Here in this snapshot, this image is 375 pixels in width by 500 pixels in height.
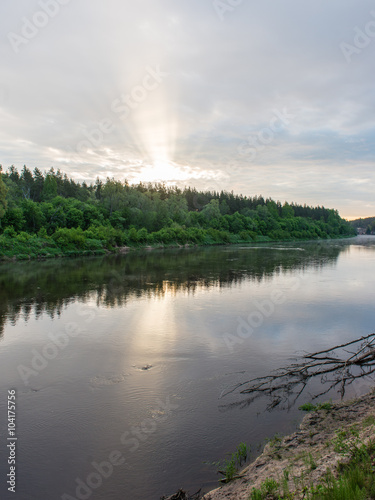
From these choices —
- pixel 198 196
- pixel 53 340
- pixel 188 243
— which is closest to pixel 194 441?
pixel 53 340

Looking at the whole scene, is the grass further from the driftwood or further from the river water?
the driftwood

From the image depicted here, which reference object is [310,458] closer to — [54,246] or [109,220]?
[54,246]

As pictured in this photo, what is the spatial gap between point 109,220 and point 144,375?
77.3m

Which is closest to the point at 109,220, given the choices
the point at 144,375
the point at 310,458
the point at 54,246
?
the point at 54,246

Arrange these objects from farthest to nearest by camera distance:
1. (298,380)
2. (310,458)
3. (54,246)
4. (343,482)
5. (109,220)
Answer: (109,220)
(54,246)
(298,380)
(310,458)
(343,482)

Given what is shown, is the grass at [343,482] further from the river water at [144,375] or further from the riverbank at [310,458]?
the river water at [144,375]

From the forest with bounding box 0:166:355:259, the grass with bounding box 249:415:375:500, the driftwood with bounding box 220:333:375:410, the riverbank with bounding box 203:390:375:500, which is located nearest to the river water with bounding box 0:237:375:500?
the driftwood with bounding box 220:333:375:410

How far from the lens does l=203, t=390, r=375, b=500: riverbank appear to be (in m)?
4.92

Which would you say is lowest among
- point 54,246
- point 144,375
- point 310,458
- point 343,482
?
point 144,375

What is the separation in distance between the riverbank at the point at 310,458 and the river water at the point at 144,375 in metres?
0.58

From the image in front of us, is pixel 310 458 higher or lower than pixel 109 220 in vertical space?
lower

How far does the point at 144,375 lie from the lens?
10.8 metres

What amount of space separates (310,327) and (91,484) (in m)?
12.3

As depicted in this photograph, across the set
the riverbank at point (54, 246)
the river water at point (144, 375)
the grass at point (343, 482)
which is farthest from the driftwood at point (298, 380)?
the riverbank at point (54, 246)
